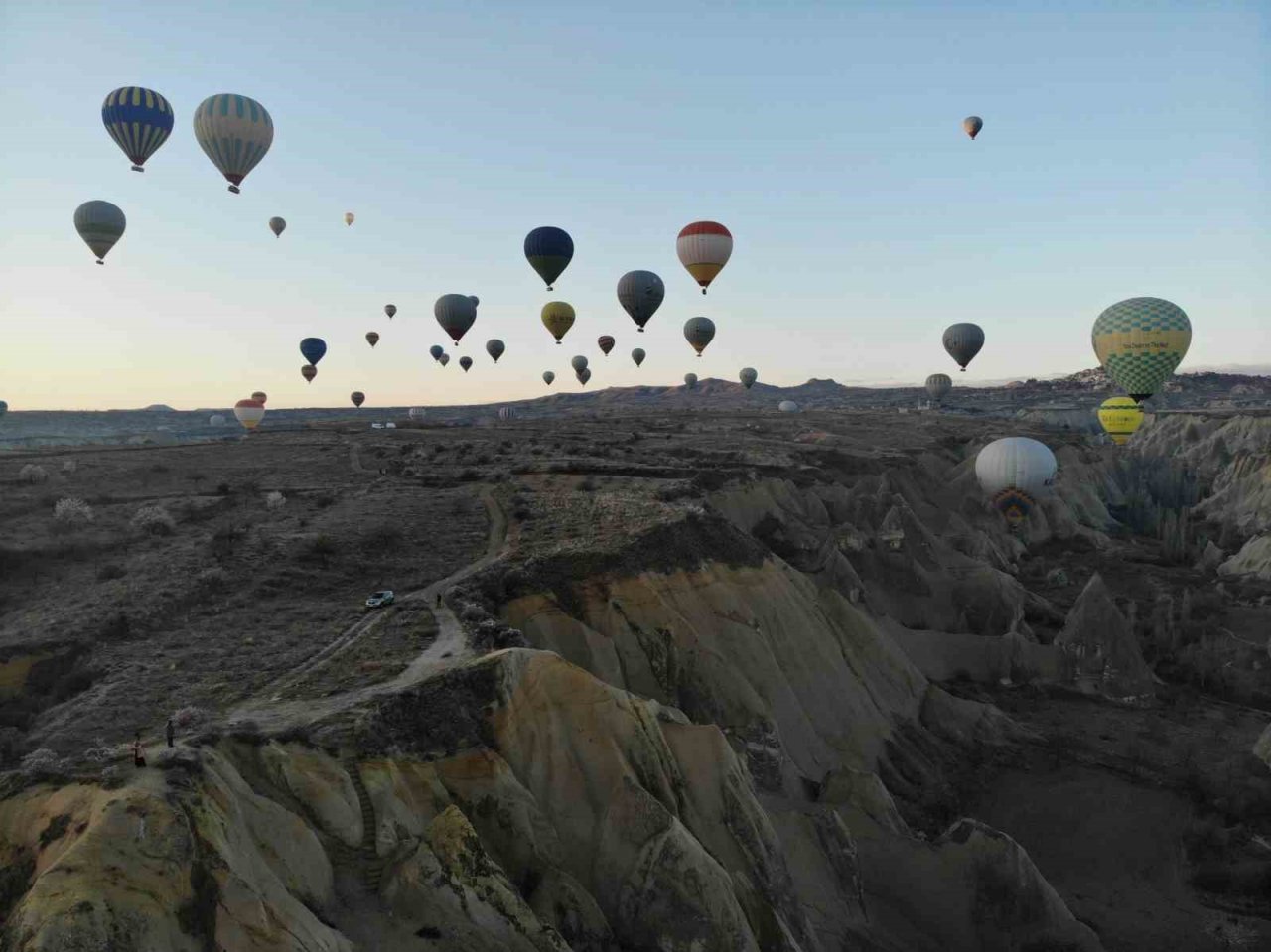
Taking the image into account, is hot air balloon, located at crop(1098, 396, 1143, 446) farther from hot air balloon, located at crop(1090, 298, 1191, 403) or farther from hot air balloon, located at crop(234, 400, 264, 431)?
hot air balloon, located at crop(234, 400, 264, 431)

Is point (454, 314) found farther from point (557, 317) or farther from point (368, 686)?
point (368, 686)

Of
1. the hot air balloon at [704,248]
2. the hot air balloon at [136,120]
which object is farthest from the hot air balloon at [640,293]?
the hot air balloon at [136,120]

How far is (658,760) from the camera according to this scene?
878 inches

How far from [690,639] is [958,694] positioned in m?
21.7

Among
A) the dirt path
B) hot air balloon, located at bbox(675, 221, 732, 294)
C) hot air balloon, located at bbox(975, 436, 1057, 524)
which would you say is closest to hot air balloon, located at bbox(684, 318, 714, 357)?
hot air balloon, located at bbox(675, 221, 732, 294)

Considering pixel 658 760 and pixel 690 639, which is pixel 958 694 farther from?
pixel 658 760

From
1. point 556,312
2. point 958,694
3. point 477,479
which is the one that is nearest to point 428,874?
point 958,694

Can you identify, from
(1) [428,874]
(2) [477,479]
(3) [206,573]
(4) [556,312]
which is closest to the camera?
(1) [428,874]

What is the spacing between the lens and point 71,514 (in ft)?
154

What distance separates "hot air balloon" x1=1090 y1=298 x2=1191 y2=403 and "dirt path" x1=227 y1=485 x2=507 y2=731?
62.8 metres

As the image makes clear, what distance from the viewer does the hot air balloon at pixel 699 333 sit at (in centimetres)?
9031

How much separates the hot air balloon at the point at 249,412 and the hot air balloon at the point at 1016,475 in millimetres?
95144

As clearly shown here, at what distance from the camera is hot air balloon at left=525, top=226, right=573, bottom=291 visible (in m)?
64.3

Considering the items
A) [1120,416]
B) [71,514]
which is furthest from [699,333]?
[71,514]
